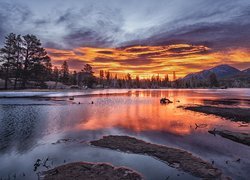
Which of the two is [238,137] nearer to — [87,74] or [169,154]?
[169,154]

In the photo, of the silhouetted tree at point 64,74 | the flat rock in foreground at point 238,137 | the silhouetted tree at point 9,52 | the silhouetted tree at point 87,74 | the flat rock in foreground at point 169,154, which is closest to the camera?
the flat rock in foreground at point 169,154

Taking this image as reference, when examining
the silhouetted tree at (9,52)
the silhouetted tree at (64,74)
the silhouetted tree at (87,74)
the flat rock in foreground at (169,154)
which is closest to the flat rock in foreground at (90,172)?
the flat rock in foreground at (169,154)

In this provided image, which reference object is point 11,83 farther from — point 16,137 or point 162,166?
point 162,166

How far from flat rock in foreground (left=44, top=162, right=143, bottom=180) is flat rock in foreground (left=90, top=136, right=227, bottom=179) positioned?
286 cm

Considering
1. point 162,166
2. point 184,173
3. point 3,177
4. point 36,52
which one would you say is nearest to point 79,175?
point 3,177

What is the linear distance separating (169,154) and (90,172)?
5333 mm

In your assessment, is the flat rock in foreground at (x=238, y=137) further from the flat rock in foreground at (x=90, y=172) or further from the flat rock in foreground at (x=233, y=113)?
the flat rock in foreground at (x=90, y=172)

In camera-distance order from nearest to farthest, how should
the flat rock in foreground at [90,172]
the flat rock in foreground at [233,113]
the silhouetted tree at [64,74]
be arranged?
1. the flat rock in foreground at [90,172]
2. the flat rock in foreground at [233,113]
3. the silhouetted tree at [64,74]

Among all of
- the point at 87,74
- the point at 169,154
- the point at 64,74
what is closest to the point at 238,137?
the point at 169,154

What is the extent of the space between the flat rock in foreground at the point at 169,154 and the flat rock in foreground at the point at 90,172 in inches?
113

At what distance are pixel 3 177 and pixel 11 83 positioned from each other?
73194mm

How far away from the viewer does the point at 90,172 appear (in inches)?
383

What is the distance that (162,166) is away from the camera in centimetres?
1098

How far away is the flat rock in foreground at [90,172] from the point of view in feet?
30.3
